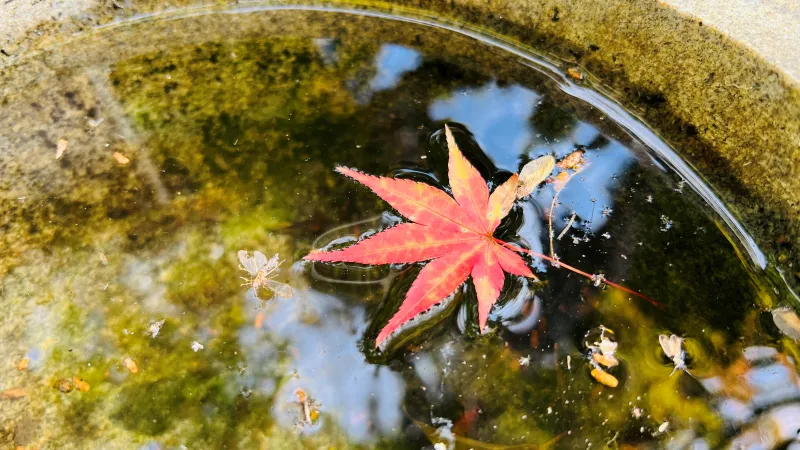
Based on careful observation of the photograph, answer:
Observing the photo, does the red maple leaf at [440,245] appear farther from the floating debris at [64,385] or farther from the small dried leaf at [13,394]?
the small dried leaf at [13,394]

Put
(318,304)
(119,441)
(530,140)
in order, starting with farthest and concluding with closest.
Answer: (530,140) → (318,304) → (119,441)

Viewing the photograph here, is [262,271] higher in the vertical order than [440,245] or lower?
lower

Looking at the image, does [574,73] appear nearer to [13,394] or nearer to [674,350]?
[674,350]

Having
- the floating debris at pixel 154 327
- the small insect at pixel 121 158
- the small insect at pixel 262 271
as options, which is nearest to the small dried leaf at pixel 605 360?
the small insect at pixel 262 271

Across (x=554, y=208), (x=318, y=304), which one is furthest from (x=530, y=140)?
(x=318, y=304)

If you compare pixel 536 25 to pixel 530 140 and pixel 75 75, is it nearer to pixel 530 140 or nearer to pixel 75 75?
pixel 530 140

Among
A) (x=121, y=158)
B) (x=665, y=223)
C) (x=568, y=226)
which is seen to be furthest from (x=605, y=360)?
(x=121, y=158)
